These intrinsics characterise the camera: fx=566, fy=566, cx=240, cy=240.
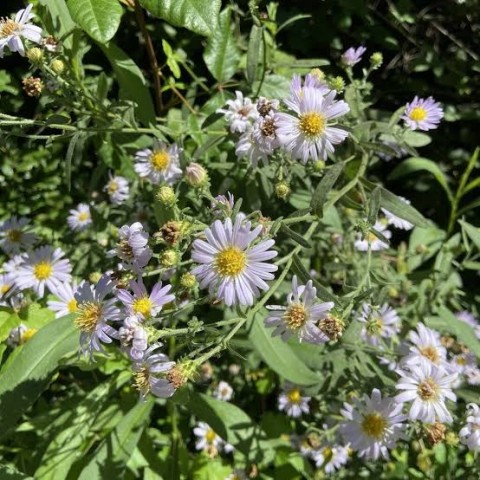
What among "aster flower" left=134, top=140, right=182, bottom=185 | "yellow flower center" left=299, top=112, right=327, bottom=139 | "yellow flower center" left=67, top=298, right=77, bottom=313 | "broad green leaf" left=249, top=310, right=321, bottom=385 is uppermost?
"yellow flower center" left=299, top=112, right=327, bottom=139

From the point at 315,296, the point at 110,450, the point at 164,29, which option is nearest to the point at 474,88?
the point at 164,29

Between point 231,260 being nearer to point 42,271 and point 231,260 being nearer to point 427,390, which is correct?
point 427,390

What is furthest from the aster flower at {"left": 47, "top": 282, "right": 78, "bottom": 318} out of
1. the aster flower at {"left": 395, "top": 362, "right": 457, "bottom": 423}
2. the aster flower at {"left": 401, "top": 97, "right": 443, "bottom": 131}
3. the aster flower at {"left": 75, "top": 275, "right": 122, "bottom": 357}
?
the aster flower at {"left": 401, "top": 97, "right": 443, "bottom": 131}

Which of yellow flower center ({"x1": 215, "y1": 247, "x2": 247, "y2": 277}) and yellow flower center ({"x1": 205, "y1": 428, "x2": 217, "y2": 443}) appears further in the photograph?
yellow flower center ({"x1": 205, "y1": 428, "x2": 217, "y2": 443})

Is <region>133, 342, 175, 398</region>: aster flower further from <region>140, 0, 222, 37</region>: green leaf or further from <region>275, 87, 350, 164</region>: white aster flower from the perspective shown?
<region>140, 0, 222, 37</region>: green leaf

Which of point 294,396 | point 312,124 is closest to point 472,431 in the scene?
point 294,396

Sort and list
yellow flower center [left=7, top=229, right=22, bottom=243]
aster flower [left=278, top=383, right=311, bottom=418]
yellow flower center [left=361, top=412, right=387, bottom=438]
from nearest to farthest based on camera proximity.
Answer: yellow flower center [left=361, top=412, right=387, bottom=438], aster flower [left=278, top=383, right=311, bottom=418], yellow flower center [left=7, top=229, right=22, bottom=243]

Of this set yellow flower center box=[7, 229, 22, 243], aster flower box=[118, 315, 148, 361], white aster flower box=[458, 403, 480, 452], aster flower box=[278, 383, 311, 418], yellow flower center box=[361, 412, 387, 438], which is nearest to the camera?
aster flower box=[118, 315, 148, 361]
